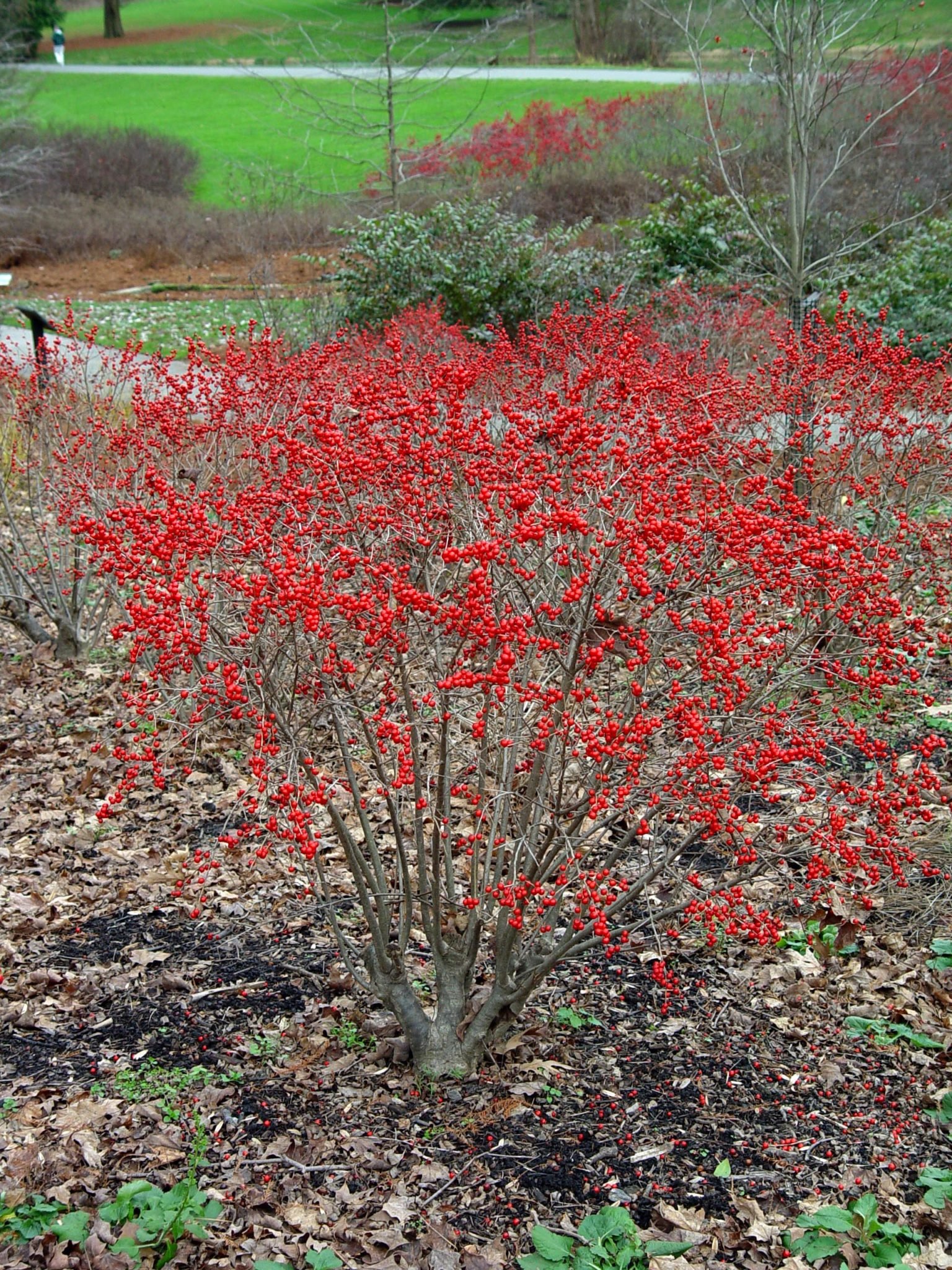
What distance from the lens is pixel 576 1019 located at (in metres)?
3.76

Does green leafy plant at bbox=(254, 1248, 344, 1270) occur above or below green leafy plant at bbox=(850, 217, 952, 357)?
below

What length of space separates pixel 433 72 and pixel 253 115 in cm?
1023

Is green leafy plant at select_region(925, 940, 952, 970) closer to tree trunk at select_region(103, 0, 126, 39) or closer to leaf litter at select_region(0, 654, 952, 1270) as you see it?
leaf litter at select_region(0, 654, 952, 1270)

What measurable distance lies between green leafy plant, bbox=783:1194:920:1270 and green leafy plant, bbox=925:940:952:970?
122 centimetres

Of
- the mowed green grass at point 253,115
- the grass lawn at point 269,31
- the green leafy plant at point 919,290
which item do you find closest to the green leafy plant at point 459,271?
the green leafy plant at point 919,290

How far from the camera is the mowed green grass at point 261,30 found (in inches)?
1313

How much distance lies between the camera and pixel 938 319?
11.0 metres

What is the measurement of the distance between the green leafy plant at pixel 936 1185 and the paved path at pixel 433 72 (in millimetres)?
23044

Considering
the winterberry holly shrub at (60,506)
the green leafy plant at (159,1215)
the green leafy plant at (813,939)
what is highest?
the winterberry holly shrub at (60,506)

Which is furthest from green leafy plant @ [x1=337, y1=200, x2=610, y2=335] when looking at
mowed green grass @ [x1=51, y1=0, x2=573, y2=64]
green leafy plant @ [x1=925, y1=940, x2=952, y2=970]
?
mowed green grass @ [x1=51, y1=0, x2=573, y2=64]

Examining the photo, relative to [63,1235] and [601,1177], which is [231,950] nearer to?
[63,1235]

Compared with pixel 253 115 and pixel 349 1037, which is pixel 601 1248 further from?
pixel 253 115

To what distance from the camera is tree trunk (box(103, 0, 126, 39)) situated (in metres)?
46.7

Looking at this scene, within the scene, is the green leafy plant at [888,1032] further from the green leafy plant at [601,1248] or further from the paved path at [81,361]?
the paved path at [81,361]
